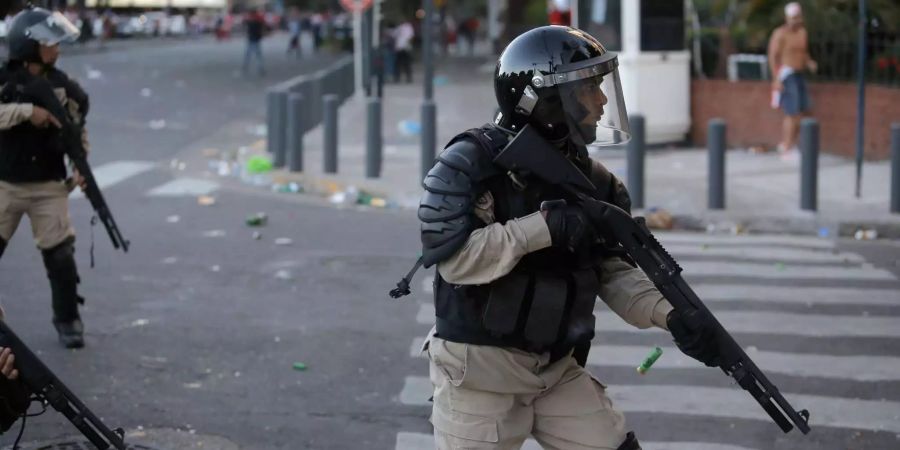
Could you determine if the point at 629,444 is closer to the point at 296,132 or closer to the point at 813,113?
the point at 296,132

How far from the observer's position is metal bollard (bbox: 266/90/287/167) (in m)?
15.2

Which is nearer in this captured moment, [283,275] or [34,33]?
[34,33]

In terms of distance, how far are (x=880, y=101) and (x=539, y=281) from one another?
1249cm

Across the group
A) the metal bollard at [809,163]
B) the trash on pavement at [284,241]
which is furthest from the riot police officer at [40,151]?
the metal bollard at [809,163]

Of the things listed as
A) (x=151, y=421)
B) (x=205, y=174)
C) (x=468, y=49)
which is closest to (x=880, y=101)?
(x=205, y=174)

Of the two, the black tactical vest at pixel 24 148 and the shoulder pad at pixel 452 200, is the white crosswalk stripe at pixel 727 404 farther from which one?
the shoulder pad at pixel 452 200

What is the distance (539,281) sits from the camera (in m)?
3.70

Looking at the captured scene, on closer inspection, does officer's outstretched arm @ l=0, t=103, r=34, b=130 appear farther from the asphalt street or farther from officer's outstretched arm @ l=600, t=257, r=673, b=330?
officer's outstretched arm @ l=600, t=257, r=673, b=330

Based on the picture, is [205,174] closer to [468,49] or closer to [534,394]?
[534,394]

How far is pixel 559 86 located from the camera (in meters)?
3.71

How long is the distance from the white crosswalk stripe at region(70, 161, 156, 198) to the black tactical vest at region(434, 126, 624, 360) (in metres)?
10.8

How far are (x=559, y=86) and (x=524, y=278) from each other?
1.80ft

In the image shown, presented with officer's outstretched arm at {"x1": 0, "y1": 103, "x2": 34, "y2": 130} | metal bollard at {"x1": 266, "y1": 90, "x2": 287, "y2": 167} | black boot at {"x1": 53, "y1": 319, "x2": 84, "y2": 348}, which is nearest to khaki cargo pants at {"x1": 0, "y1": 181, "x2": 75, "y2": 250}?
officer's outstretched arm at {"x1": 0, "y1": 103, "x2": 34, "y2": 130}

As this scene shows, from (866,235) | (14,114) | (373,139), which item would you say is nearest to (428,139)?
(373,139)
